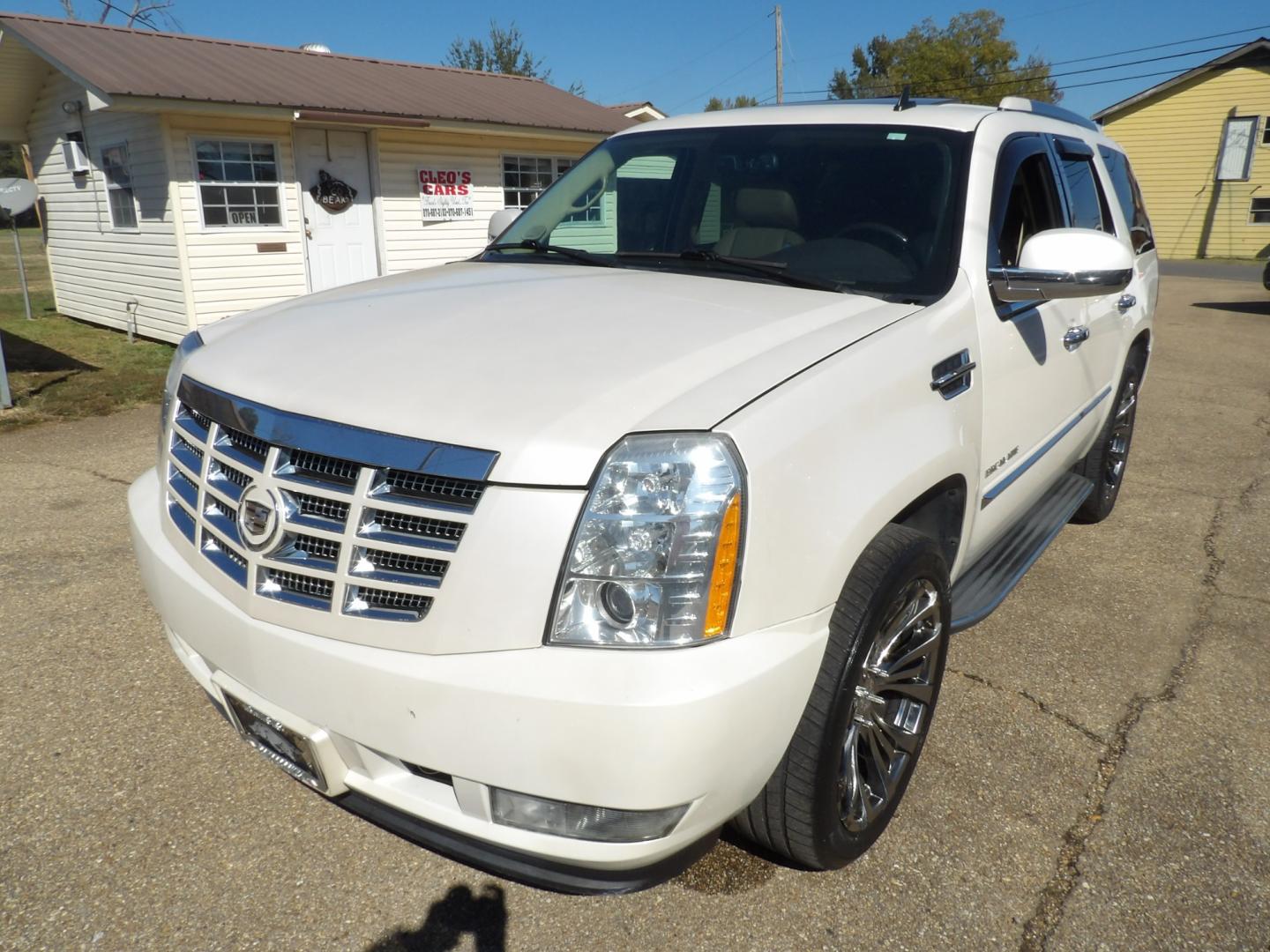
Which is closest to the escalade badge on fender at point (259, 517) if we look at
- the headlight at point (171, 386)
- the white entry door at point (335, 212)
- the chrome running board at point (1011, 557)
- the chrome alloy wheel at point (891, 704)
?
the headlight at point (171, 386)

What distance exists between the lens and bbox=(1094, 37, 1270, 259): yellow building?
28672mm

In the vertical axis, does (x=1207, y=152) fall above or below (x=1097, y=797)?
above

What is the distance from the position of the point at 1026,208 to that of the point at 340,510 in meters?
2.63

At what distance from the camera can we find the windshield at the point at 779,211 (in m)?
2.85

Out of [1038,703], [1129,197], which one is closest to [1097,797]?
[1038,703]

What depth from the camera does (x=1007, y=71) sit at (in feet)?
156

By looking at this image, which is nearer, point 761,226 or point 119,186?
→ point 761,226

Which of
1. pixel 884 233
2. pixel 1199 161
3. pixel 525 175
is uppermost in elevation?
pixel 1199 161

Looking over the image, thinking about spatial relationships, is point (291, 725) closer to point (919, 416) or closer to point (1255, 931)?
point (919, 416)

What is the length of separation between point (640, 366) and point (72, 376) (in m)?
9.19

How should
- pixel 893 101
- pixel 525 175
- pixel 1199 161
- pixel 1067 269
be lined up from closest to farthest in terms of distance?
pixel 1067 269 < pixel 893 101 < pixel 525 175 < pixel 1199 161

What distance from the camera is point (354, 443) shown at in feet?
6.19

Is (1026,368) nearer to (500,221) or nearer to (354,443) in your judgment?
(354,443)

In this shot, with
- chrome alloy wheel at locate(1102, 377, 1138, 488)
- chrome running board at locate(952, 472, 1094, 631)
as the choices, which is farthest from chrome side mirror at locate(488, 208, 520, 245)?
chrome alloy wheel at locate(1102, 377, 1138, 488)
